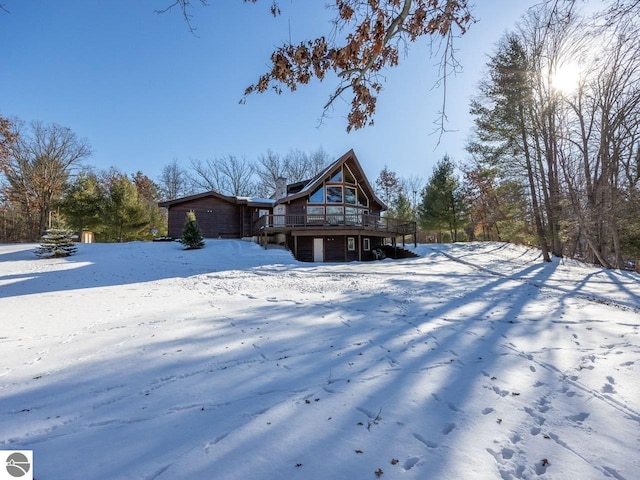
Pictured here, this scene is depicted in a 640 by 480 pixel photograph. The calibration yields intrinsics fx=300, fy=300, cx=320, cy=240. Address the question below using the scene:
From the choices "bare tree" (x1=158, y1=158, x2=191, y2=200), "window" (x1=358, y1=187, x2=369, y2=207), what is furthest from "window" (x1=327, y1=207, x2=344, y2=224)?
"bare tree" (x1=158, y1=158, x2=191, y2=200)

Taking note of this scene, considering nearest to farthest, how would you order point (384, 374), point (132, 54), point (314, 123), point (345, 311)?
point (384, 374)
point (314, 123)
point (345, 311)
point (132, 54)

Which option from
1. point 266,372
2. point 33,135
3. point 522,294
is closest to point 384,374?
point 266,372

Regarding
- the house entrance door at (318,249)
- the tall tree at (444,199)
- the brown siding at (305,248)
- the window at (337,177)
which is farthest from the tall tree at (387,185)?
the brown siding at (305,248)

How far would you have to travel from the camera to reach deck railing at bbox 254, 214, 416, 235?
57.0 feet

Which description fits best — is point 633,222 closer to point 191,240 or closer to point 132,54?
point 132,54

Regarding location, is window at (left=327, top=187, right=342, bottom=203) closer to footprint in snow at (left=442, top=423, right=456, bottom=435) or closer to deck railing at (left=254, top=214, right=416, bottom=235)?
deck railing at (left=254, top=214, right=416, bottom=235)

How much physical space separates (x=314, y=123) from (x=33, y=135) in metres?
34.1

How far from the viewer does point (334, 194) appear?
63.6 ft

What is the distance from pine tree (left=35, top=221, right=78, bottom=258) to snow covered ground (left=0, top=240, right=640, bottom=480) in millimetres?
10278

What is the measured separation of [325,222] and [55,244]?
1365 centimetres

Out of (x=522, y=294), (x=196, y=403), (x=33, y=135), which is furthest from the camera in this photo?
(x=33, y=135)

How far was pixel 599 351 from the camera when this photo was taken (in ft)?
11.5

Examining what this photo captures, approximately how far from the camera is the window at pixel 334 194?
19328 mm

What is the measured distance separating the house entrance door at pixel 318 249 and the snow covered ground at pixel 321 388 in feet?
40.3
